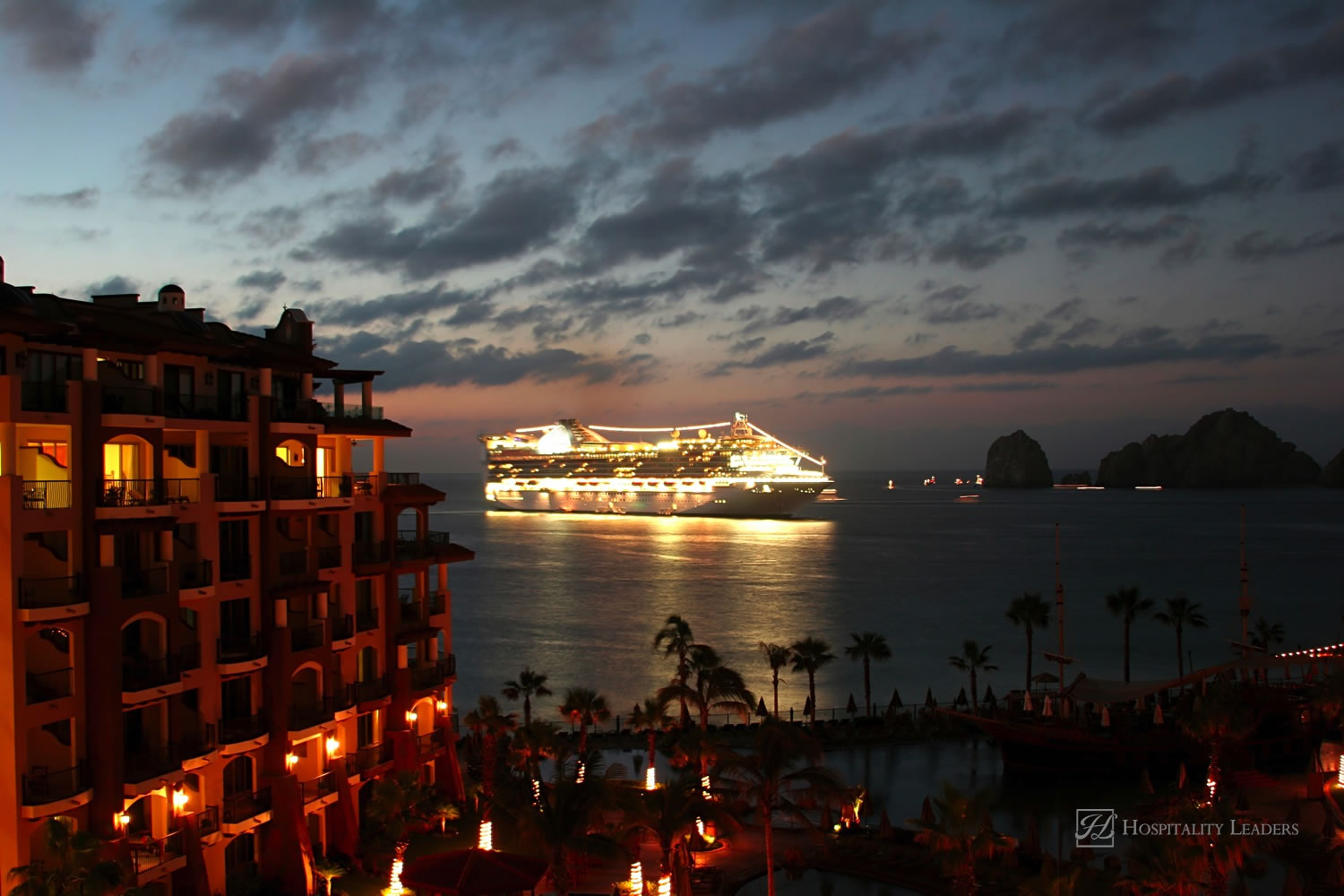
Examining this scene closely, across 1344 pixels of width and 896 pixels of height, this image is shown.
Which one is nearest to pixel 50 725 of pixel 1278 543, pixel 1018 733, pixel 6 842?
pixel 6 842

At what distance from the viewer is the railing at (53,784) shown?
14.8m

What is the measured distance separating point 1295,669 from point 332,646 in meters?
45.1

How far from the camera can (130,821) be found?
16406mm

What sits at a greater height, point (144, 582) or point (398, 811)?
point (144, 582)

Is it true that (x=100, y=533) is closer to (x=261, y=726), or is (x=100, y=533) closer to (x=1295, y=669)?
(x=261, y=726)

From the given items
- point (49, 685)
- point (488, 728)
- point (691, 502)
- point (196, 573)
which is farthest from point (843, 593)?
point (691, 502)

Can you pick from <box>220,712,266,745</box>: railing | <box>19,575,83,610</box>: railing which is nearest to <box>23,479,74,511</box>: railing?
<box>19,575,83,610</box>: railing

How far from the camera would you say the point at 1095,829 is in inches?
948

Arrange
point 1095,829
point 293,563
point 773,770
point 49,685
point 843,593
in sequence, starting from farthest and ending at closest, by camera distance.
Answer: point 843,593 → point 1095,829 → point 293,563 → point 773,770 → point 49,685

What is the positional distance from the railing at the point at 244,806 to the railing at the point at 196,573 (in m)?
3.61

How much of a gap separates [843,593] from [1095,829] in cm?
4981

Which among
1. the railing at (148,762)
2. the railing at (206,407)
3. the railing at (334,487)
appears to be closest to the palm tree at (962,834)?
the railing at (148,762)

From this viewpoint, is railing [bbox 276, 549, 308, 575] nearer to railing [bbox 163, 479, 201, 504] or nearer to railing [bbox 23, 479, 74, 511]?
railing [bbox 163, 479, 201, 504]

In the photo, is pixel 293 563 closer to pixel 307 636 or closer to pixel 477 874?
pixel 307 636
